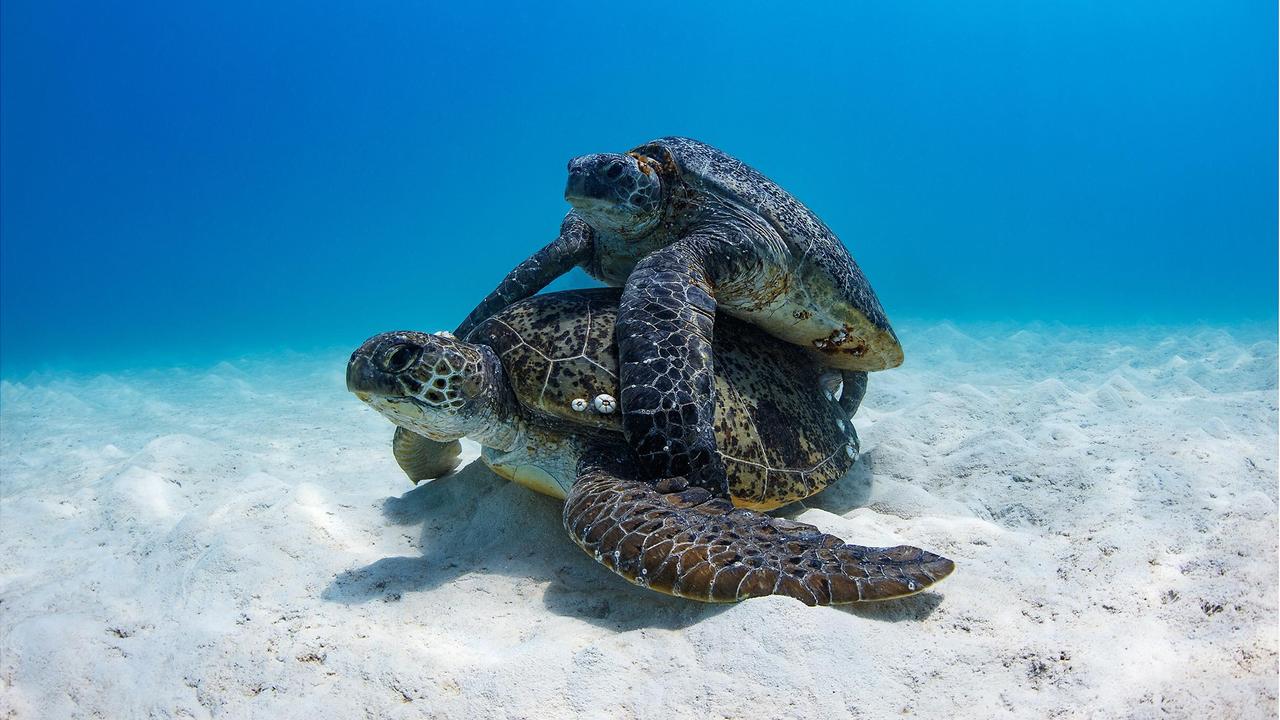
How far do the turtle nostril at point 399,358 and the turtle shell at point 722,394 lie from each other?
0.51 metres

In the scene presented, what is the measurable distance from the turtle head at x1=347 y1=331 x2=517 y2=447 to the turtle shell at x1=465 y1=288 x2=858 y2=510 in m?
0.20

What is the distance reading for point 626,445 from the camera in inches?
113

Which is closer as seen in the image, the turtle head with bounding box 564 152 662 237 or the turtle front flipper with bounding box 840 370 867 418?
the turtle head with bounding box 564 152 662 237

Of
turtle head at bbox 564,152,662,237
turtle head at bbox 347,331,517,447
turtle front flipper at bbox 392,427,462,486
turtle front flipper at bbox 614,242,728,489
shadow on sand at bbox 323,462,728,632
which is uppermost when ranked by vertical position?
turtle head at bbox 564,152,662,237

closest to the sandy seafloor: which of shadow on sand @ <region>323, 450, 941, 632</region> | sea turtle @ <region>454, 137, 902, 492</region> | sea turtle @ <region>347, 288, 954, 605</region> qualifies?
shadow on sand @ <region>323, 450, 941, 632</region>

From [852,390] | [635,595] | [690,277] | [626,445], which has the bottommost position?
[635,595]

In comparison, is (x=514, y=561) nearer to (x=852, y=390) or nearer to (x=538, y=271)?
(x=538, y=271)

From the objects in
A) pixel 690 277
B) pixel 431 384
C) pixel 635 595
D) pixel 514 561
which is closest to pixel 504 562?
pixel 514 561

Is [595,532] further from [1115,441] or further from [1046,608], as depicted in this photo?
[1115,441]

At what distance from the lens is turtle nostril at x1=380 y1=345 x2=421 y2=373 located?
8.45 feet

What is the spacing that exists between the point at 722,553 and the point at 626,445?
0.93m

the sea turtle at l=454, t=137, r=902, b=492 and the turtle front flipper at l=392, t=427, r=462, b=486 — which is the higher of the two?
the sea turtle at l=454, t=137, r=902, b=492

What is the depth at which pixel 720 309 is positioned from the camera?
3.66m

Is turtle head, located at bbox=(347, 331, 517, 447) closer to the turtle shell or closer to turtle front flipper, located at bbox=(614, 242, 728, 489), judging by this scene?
the turtle shell
